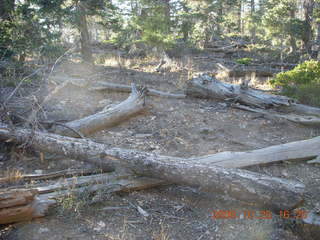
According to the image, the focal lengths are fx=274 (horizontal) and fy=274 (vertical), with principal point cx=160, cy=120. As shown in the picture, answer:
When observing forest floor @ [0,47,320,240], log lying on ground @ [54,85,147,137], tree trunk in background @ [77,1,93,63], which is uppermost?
tree trunk in background @ [77,1,93,63]

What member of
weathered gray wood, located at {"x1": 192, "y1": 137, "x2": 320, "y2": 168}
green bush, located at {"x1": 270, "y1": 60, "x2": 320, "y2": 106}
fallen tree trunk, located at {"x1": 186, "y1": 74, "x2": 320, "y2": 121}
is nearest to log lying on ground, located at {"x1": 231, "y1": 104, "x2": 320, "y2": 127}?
fallen tree trunk, located at {"x1": 186, "y1": 74, "x2": 320, "y2": 121}

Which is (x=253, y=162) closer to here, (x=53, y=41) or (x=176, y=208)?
(x=176, y=208)

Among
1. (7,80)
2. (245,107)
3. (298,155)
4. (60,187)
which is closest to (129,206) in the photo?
(60,187)

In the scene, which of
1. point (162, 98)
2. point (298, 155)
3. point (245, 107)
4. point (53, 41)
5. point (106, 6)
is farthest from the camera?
point (106, 6)

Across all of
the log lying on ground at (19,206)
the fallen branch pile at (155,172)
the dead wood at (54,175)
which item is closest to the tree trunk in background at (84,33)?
the fallen branch pile at (155,172)

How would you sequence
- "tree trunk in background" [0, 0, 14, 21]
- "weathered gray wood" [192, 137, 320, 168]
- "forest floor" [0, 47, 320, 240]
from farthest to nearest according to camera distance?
"tree trunk in background" [0, 0, 14, 21] < "weathered gray wood" [192, 137, 320, 168] < "forest floor" [0, 47, 320, 240]

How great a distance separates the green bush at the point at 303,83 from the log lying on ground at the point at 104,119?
4621mm

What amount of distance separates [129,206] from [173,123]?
3.44 metres

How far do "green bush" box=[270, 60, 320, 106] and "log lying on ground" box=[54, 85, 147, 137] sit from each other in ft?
15.2

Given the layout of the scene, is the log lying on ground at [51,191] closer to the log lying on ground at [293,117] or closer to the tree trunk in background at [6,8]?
the log lying on ground at [293,117]

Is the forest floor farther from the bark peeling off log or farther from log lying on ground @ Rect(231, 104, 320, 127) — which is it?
the bark peeling off log

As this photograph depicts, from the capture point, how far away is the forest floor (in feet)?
10.3

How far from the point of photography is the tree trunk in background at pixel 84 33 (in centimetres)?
1206

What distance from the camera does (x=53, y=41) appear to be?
10594 millimetres
